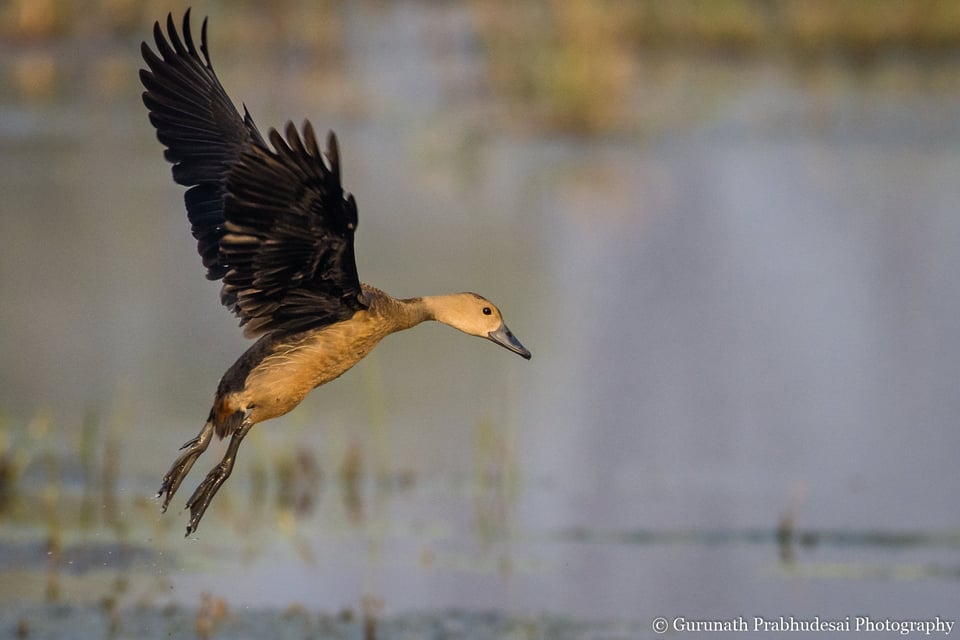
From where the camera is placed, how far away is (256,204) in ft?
22.9

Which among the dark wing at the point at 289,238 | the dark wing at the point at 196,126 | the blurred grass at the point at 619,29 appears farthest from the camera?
the blurred grass at the point at 619,29

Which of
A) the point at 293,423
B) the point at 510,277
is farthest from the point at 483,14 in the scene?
the point at 293,423

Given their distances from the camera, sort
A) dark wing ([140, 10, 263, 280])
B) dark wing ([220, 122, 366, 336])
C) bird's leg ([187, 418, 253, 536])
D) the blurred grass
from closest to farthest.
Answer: dark wing ([220, 122, 366, 336]) < bird's leg ([187, 418, 253, 536]) < dark wing ([140, 10, 263, 280]) < the blurred grass

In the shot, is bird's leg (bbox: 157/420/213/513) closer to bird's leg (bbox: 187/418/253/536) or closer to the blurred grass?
bird's leg (bbox: 187/418/253/536)

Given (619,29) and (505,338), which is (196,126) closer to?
(505,338)

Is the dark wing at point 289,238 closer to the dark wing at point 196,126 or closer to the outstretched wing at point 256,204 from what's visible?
the outstretched wing at point 256,204

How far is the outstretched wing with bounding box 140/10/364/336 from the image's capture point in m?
6.87

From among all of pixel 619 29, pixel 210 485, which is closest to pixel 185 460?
pixel 210 485

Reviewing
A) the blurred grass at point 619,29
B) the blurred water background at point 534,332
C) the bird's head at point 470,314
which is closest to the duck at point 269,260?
the bird's head at point 470,314

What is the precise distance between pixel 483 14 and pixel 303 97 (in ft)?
20.1

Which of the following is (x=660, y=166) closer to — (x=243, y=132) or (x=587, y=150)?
(x=587, y=150)

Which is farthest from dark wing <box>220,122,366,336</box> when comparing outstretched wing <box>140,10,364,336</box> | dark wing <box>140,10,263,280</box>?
dark wing <box>140,10,263,280</box>

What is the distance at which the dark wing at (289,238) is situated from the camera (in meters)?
6.82

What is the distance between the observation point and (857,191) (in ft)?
75.8
